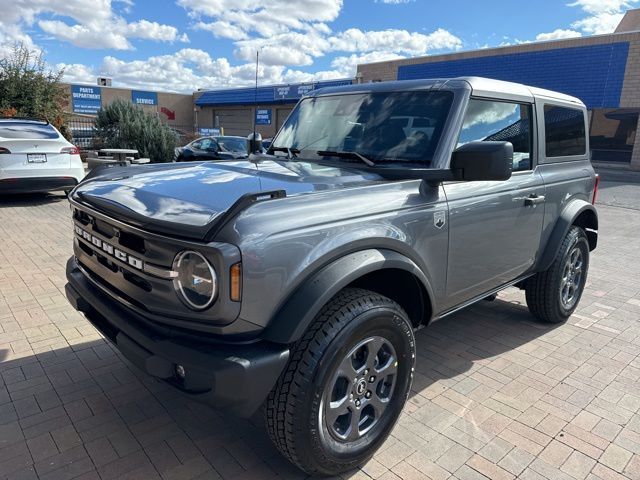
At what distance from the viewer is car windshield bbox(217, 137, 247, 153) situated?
15.4m

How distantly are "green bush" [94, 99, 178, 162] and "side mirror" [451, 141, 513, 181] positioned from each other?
1515 cm

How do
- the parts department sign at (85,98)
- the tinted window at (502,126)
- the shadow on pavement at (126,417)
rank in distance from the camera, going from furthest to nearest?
the parts department sign at (85,98), the tinted window at (502,126), the shadow on pavement at (126,417)

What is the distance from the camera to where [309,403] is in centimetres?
216

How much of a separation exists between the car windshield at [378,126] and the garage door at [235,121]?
35709 millimetres

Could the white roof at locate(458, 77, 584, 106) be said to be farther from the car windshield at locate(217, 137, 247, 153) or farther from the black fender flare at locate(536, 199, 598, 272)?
the car windshield at locate(217, 137, 247, 153)

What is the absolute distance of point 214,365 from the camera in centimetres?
195

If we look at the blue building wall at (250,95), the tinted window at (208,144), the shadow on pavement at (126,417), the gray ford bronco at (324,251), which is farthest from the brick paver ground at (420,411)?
the blue building wall at (250,95)

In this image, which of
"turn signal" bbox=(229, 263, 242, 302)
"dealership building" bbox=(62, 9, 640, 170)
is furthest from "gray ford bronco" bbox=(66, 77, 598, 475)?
"dealership building" bbox=(62, 9, 640, 170)

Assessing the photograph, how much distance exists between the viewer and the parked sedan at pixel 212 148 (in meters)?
15.4

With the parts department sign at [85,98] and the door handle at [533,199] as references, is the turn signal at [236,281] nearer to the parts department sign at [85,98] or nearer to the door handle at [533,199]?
the door handle at [533,199]

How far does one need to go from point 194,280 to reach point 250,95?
118 ft

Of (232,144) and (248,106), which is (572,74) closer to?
(232,144)

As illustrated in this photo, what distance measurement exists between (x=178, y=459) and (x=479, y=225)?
2.29 m

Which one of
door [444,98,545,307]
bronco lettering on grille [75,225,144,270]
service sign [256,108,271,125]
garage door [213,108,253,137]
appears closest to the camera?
bronco lettering on grille [75,225,144,270]
